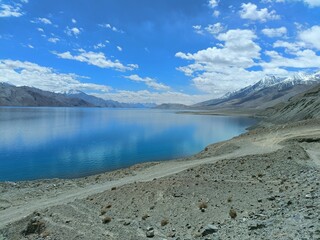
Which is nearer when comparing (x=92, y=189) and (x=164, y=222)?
(x=164, y=222)

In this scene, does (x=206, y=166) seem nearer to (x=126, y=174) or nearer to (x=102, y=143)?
(x=126, y=174)

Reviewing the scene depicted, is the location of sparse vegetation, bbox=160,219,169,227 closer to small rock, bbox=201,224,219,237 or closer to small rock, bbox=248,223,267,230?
small rock, bbox=201,224,219,237

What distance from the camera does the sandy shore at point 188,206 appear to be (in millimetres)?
13880

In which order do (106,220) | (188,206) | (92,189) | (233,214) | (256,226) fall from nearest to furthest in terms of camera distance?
(256,226) < (233,214) < (106,220) < (188,206) < (92,189)

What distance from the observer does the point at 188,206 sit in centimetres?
1828

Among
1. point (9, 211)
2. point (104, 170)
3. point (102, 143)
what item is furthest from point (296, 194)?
point (102, 143)

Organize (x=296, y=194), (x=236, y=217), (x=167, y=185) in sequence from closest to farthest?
(x=236, y=217)
(x=296, y=194)
(x=167, y=185)

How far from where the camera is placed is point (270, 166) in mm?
27125

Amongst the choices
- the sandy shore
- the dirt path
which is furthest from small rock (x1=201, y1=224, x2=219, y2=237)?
the dirt path

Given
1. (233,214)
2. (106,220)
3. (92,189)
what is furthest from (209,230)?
(92,189)

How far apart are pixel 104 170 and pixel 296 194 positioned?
29186mm

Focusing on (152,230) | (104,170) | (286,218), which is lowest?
(104,170)

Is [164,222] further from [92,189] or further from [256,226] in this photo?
[92,189]

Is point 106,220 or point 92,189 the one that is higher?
point 106,220
